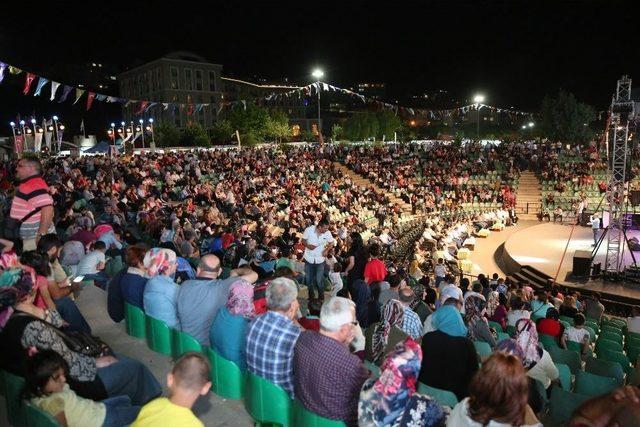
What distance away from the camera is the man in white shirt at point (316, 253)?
25.2 ft

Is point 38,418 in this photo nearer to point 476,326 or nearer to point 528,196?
point 476,326

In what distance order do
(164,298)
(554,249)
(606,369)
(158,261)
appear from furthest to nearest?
1. (554,249)
2. (606,369)
3. (158,261)
4. (164,298)

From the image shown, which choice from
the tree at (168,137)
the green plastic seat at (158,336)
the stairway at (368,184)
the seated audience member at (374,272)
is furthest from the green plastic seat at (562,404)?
the tree at (168,137)

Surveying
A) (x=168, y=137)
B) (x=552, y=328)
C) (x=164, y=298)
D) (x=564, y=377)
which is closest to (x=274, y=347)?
(x=164, y=298)

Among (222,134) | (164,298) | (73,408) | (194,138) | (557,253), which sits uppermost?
(222,134)

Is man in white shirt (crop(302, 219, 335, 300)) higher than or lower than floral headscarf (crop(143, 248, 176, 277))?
lower

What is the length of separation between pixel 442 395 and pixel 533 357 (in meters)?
1.34

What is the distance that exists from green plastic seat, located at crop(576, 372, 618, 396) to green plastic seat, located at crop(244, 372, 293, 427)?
2626mm

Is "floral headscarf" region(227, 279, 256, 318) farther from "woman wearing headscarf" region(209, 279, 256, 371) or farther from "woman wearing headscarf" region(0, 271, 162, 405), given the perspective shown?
"woman wearing headscarf" region(0, 271, 162, 405)

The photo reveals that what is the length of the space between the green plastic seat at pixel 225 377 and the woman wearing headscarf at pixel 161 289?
0.77 m

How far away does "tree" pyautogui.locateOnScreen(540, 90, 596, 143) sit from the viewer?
5134cm

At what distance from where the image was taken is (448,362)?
11.3 ft

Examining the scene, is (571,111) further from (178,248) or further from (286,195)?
(178,248)

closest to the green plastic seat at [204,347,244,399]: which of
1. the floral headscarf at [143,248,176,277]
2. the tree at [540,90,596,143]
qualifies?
the floral headscarf at [143,248,176,277]
